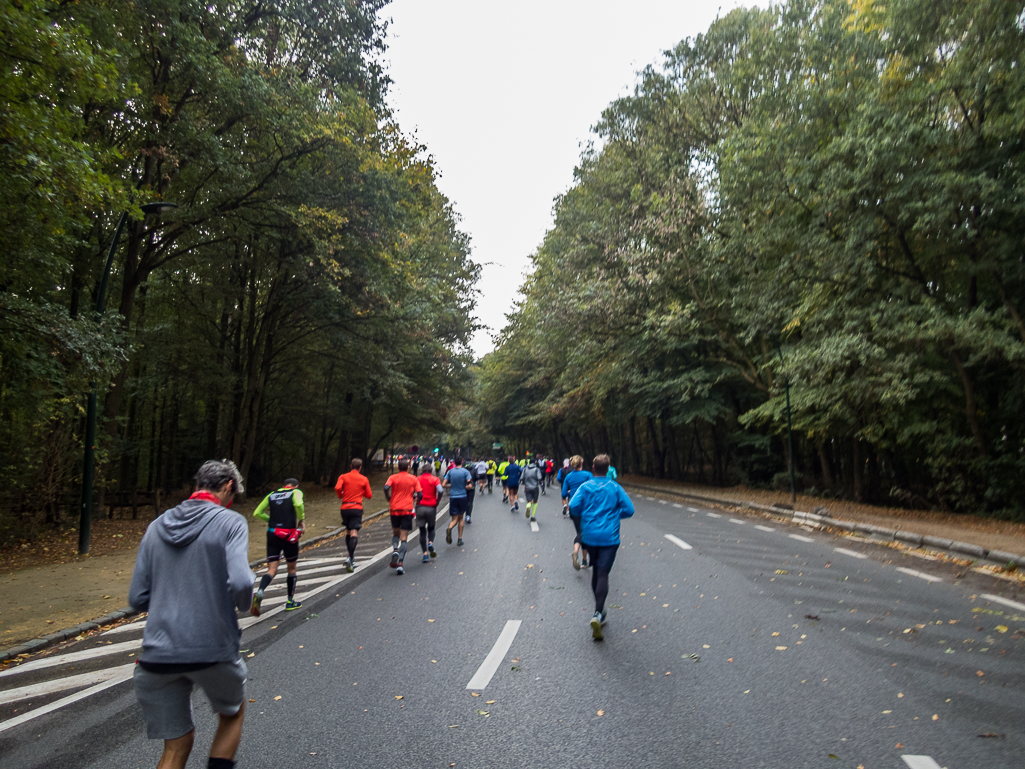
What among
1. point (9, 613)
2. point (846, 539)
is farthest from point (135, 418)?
point (846, 539)

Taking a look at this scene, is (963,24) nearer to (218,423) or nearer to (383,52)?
(383,52)

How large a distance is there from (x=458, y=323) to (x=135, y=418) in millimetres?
16796

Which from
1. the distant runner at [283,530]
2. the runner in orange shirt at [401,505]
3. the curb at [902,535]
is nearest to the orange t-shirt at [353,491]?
the runner in orange shirt at [401,505]

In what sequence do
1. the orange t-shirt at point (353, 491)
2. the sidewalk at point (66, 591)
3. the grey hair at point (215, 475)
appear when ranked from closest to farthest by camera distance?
the grey hair at point (215, 475), the sidewalk at point (66, 591), the orange t-shirt at point (353, 491)

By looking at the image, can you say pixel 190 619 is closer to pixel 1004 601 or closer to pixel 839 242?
pixel 1004 601

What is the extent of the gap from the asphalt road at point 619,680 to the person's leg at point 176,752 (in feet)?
3.40

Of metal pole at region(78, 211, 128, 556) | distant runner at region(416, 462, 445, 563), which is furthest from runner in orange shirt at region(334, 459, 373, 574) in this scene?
metal pole at region(78, 211, 128, 556)

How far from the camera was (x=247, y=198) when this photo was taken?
16.5 meters

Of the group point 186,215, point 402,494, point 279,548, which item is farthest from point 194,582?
point 186,215

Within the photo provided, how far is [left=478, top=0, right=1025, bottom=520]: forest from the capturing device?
49.6 feet

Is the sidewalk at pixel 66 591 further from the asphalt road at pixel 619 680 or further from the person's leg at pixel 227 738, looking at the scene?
the person's leg at pixel 227 738

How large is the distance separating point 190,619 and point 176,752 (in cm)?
59

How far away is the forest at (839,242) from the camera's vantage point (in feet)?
49.6

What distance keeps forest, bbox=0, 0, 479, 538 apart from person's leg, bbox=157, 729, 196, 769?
24.0ft
